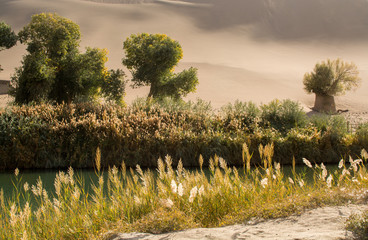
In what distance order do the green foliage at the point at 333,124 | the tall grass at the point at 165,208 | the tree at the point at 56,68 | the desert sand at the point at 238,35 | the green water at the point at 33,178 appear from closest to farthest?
1. the tall grass at the point at 165,208
2. the green water at the point at 33,178
3. the green foliage at the point at 333,124
4. the tree at the point at 56,68
5. the desert sand at the point at 238,35

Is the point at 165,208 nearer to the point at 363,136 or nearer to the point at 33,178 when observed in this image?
the point at 33,178

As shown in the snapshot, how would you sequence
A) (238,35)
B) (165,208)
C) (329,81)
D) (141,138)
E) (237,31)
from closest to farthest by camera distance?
1. (165,208)
2. (141,138)
3. (329,81)
4. (238,35)
5. (237,31)

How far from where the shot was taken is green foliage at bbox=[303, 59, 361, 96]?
80.2 ft

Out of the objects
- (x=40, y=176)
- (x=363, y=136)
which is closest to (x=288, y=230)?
(x=40, y=176)

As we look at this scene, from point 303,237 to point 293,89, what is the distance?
42826mm

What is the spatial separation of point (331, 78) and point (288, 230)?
21.8 m

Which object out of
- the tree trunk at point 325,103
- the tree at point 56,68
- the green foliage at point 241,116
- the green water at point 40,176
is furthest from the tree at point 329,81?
the green water at point 40,176

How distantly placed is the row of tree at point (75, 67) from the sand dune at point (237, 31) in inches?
898

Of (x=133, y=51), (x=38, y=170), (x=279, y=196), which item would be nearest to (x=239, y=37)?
(x=133, y=51)

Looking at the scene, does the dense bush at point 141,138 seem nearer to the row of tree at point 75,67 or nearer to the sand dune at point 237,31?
the row of tree at point 75,67

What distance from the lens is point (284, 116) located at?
621 inches

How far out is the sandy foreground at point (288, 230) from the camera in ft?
12.6

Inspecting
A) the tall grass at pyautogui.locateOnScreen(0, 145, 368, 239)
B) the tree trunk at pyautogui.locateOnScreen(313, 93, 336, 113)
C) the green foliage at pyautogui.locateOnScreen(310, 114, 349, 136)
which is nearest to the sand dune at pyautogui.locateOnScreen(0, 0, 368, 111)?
the tree trunk at pyautogui.locateOnScreen(313, 93, 336, 113)

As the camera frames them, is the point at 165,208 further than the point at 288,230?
Yes
